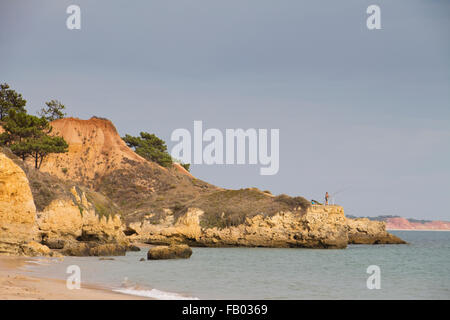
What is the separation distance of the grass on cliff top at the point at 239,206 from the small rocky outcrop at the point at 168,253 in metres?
20.5

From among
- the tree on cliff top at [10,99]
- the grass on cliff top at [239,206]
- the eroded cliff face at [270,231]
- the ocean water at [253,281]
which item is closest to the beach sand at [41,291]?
the ocean water at [253,281]

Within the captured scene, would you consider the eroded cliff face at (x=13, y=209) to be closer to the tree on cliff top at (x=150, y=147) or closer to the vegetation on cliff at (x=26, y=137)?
the vegetation on cliff at (x=26, y=137)

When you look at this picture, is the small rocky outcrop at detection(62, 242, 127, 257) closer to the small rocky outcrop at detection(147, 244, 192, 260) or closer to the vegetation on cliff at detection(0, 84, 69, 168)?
the small rocky outcrop at detection(147, 244, 192, 260)

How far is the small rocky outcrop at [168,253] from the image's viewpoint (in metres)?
32.8

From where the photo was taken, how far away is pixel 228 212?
187ft

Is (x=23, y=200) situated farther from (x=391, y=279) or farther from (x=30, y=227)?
(x=391, y=279)

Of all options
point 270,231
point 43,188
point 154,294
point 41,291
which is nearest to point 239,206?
point 270,231

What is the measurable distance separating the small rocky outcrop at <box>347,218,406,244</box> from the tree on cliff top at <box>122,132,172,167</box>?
41.1 metres

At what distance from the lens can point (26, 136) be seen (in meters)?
58.1

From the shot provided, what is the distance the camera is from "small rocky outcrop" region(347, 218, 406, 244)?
72.2 m

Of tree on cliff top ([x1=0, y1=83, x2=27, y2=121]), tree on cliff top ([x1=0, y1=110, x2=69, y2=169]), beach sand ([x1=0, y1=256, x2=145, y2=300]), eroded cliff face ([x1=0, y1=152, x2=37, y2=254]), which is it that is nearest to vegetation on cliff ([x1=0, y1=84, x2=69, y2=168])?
tree on cliff top ([x1=0, y1=110, x2=69, y2=169])

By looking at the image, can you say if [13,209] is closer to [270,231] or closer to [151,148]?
[270,231]

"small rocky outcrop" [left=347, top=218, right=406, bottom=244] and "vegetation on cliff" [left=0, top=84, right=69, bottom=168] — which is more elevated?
"vegetation on cliff" [left=0, top=84, right=69, bottom=168]

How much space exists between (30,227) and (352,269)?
19.2 meters
